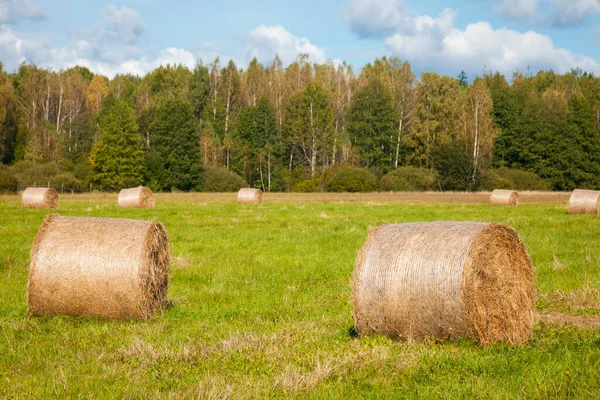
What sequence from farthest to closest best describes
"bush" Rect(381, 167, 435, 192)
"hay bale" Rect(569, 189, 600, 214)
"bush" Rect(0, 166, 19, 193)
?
"bush" Rect(381, 167, 435, 192)
"bush" Rect(0, 166, 19, 193)
"hay bale" Rect(569, 189, 600, 214)

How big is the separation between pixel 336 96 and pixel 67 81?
147 feet

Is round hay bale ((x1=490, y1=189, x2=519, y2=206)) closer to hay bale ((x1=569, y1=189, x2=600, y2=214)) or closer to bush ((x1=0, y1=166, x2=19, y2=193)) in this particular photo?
hay bale ((x1=569, y1=189, x2=600, y2=214))

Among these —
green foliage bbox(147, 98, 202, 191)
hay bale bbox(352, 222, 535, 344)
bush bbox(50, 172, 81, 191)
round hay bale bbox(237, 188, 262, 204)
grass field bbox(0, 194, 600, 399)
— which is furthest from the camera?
green foliage bbox(147, 98, 202, 191)

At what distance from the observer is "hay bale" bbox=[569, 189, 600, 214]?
30.8 metres

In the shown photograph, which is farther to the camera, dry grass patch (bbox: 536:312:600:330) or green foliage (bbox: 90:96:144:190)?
green foliage (bbox: 90:96:144:190)

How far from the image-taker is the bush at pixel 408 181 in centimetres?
7962

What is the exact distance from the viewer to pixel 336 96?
10519 centimetres

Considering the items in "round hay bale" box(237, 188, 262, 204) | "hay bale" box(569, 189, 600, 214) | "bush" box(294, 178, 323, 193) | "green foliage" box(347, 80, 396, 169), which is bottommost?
"bush" box(294, 178, 323, 193)

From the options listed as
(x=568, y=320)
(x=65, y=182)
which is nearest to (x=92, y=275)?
(x=568, y=320)

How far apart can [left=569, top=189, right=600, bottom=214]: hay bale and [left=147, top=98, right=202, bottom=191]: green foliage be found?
5876 cm

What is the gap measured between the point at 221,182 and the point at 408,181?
925 inches

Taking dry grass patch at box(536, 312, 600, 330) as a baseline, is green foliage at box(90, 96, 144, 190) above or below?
above

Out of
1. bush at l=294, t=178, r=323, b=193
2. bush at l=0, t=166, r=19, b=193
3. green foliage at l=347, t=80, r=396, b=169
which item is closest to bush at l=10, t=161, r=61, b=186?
bush at l=0, t=166, r=19, b=193

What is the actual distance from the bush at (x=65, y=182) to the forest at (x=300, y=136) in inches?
5.3
